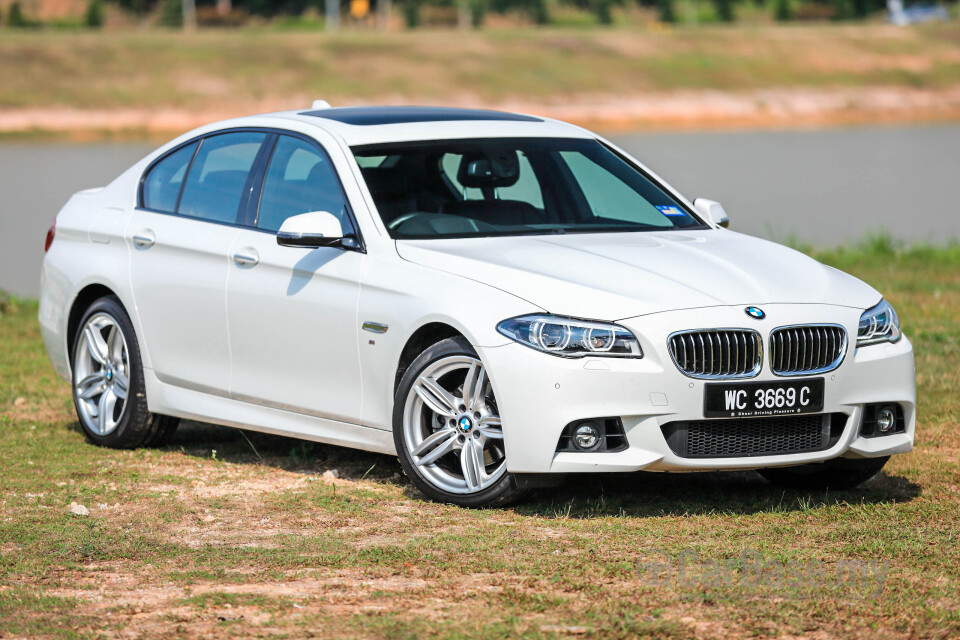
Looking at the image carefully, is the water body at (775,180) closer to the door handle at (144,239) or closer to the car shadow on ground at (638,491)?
the door handle at (144,239)

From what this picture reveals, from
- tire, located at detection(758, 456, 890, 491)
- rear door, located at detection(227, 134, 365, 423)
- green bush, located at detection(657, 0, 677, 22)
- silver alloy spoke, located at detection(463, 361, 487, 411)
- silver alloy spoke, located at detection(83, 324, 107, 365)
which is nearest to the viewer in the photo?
silver alloy spoke, located at detection(463, 361, 487, 411)

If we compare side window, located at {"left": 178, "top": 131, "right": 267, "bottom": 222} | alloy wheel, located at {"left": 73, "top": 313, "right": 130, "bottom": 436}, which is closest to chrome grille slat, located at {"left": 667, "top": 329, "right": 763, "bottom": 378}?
side window, located at {"left": 178, "top": 131, "right": 267, "bottom": 222}

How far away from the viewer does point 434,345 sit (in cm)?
612

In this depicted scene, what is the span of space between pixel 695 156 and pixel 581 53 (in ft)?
104

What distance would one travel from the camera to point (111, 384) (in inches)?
312

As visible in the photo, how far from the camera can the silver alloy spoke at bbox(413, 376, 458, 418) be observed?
611cm

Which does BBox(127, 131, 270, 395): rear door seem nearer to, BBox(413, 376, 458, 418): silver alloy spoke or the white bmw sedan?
the white bmw sedan

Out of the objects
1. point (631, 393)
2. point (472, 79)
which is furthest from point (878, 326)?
point (472, 79)

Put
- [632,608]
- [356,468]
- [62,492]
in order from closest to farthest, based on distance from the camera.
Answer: [632,608] < [62,492] < [356,468]

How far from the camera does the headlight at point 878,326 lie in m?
6.10

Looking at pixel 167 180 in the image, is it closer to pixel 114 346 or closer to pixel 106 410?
pixel 114 346

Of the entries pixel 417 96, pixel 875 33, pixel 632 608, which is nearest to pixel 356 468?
pixel 632 608

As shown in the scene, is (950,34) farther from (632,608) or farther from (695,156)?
(632,608)

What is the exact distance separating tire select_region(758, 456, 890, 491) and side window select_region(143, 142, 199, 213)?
324 cm
